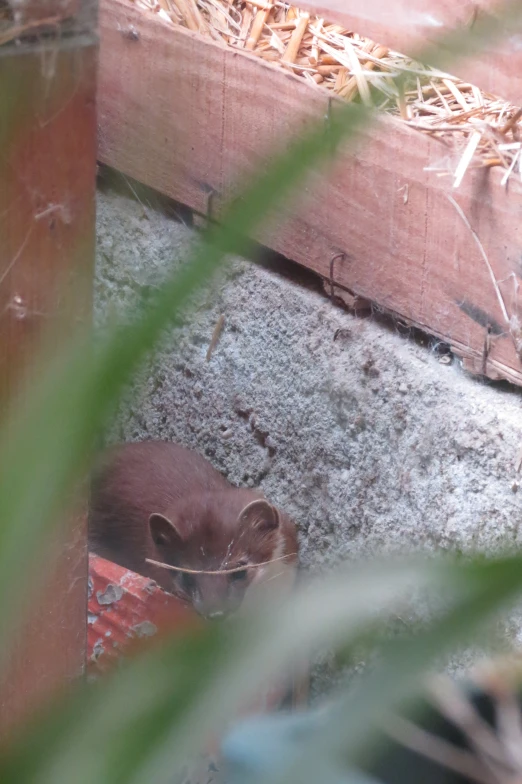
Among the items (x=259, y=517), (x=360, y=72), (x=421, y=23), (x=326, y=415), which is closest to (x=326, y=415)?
(x=326, y=415)

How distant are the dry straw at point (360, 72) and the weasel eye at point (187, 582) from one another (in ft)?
6.24

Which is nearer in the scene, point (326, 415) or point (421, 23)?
point (421, 23)

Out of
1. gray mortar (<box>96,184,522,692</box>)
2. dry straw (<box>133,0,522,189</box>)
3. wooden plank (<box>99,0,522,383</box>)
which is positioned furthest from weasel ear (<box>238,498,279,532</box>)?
dry straw (<box>133,0,522,189</box>)

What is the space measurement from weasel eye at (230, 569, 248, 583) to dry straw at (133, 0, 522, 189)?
1.91 m

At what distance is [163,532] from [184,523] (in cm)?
11

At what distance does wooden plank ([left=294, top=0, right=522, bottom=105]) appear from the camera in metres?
2.54

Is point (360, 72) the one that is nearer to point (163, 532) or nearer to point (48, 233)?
point (163, 532)

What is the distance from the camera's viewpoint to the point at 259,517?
3949 millimetres

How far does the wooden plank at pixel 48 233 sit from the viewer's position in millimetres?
1165

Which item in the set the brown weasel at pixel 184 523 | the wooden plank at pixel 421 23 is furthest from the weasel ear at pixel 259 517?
the wooden plank at pixel 421 23

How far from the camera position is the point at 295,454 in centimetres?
397

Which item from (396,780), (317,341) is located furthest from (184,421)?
(396,780)

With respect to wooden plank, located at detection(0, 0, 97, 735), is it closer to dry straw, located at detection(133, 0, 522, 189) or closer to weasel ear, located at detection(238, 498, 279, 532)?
dry straw, located at detection(133, 0, 522, 189)

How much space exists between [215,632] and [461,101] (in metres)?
2.80
